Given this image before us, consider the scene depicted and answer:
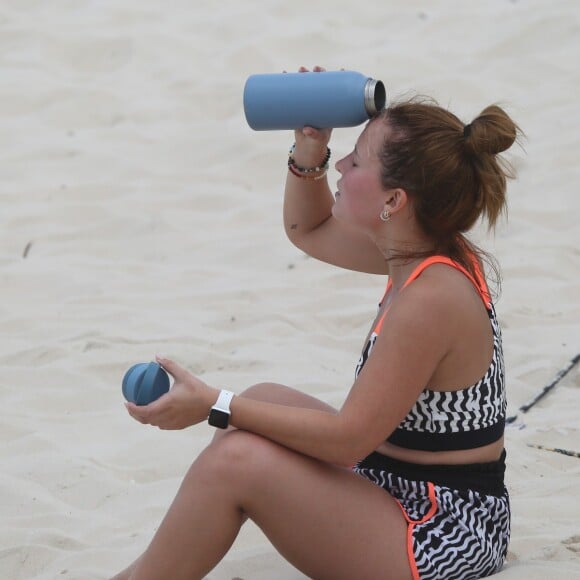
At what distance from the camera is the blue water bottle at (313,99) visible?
2.06 metres

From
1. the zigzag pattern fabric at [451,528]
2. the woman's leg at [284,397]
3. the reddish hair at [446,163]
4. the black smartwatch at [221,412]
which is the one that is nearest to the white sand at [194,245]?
the zigzag pattern fabric at [451,528]

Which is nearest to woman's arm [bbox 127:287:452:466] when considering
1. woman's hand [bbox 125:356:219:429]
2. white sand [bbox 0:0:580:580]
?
woman's hand [bbox 125:356:219:429]

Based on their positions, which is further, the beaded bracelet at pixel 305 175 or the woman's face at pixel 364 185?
the beaded bracelet at pixel 305 175

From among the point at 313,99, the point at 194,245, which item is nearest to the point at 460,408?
the point at 313,99

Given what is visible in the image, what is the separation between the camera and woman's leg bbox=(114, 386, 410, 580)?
6.28 feet

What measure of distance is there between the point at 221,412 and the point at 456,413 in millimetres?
407

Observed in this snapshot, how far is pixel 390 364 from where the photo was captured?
6.18 feet

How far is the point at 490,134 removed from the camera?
1.94 m

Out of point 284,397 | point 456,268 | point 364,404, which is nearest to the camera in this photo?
point 364,404

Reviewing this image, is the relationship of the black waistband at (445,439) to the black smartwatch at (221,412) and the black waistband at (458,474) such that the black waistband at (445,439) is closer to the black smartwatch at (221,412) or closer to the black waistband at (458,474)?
the black waistband at (458,474)

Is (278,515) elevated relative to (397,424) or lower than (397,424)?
lower

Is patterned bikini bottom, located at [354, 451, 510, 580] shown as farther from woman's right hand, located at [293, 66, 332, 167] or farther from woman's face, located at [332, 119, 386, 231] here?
woman's right hand, located at [293, 66, 332, 167]

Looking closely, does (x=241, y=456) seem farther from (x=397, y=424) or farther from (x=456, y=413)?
(x=456, y=413)

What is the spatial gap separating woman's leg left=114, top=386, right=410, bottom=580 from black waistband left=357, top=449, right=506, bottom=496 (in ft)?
0.32
